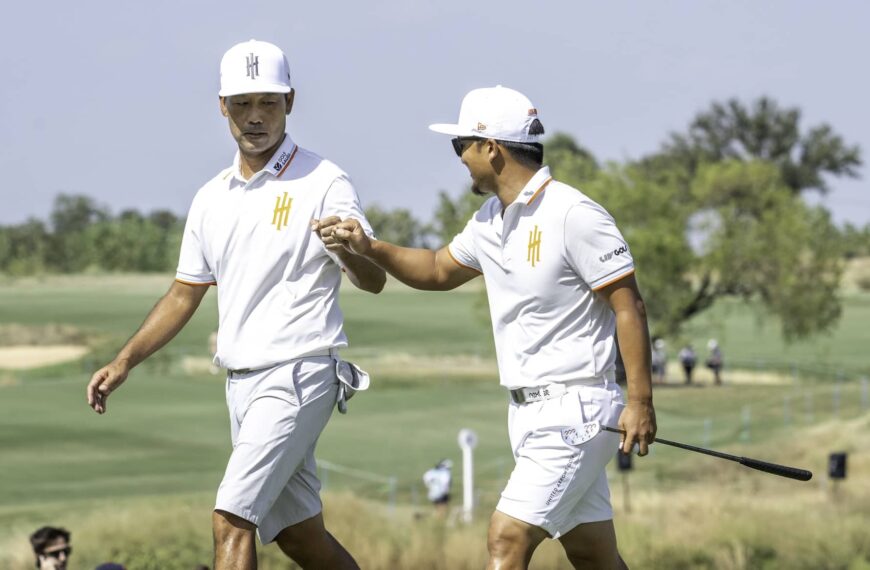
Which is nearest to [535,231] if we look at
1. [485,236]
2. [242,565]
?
[485,236]

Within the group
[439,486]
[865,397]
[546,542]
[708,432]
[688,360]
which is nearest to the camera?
[546,542]

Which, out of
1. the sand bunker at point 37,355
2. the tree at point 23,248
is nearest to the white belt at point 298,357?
the sand bunker at point 37,355

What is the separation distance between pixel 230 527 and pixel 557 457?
1.41 meters

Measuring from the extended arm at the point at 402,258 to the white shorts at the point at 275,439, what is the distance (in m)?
0.52

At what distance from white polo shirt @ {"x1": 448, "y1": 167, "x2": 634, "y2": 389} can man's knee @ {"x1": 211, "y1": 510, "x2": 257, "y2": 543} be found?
1.29 m

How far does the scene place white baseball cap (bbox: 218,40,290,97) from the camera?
7.54 metres

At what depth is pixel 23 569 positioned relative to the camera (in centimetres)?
1975

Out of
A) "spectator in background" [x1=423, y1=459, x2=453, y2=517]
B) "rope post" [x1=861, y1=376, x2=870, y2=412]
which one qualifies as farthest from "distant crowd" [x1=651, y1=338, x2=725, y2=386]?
"spectator in background" [x1=423, y1=459, x2=453, y2=517]

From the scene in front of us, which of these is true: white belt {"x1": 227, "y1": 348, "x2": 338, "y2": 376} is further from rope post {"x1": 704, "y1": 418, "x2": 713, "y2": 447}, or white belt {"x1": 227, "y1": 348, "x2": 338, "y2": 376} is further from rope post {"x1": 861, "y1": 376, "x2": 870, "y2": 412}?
rope post {"x1": 861, "y1": 376, "x2": 870, "y2": 412}

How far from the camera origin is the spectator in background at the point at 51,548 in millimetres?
10414

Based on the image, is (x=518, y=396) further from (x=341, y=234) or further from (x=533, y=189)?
(x=341, y=234)

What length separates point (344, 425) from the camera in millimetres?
57781

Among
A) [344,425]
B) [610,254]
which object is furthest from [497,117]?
[344,425]

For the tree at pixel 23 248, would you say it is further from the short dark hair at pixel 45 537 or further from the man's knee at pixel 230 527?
the man's knee at pixel 230 527
